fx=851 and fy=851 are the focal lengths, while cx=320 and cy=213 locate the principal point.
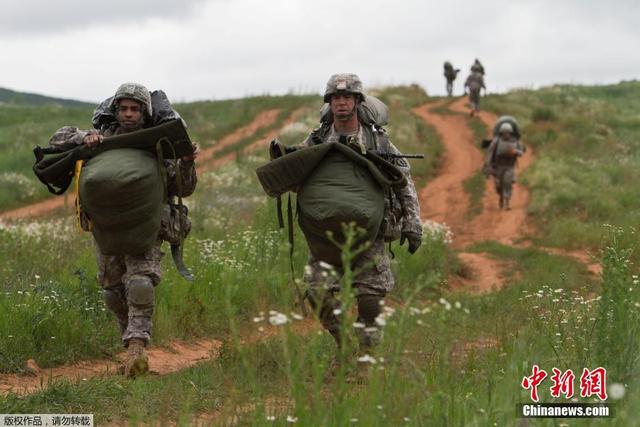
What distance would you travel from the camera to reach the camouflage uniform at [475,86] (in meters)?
31.1

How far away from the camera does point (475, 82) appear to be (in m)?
31.1

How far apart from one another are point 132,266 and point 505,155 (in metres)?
12.5

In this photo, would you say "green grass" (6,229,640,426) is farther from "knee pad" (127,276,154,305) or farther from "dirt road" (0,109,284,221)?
"dirt road" (0,109,284,221)

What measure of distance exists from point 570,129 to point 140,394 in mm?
24897

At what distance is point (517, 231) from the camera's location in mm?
16047

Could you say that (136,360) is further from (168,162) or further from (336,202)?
(336,202)

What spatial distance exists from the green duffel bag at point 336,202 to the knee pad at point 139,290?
1.21 metres

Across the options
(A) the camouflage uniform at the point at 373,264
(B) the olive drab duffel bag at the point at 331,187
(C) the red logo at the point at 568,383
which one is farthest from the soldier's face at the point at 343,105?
(C) the red logo at the point at 568,383

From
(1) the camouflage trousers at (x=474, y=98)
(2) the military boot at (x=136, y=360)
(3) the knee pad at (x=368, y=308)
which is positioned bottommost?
(2) the military boot at (x=136, y=360)

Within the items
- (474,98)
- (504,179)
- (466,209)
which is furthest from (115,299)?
(474,98)

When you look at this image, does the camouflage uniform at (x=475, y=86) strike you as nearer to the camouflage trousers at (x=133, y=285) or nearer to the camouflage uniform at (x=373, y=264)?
the camouflage uniform at (x=373, y=264)

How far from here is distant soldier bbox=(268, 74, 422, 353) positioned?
5.48 m

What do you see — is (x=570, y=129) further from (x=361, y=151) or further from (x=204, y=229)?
(x=361, y=151)

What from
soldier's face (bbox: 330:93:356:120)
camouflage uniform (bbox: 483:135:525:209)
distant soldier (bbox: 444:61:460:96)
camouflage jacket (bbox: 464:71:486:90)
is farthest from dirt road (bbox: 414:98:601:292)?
distant soldier (bbox: 444:61:460:96)
